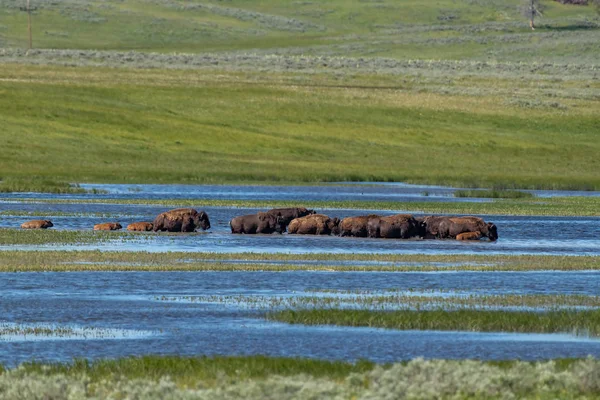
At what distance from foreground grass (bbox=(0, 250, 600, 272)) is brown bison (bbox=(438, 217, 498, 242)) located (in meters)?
3.96

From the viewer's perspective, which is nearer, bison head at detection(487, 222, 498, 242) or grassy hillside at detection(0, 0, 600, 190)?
bison head at detection(487, 222, 498, 242)

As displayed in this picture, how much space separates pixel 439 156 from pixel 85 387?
54.1 meters

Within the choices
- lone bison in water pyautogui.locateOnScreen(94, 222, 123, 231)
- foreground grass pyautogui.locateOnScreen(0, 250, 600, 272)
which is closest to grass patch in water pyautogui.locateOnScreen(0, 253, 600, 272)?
foreground grass pyautogui.locateOnScreen(0, 250, 600, 272)

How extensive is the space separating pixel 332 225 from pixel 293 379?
62.7ft

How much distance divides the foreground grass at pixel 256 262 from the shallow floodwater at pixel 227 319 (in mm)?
722

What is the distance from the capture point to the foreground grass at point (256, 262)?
23.9 metres

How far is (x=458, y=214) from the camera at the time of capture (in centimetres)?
3797

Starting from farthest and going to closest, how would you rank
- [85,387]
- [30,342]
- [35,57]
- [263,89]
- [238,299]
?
1. [35,57]
2. [263,89]
3. [238,299]
4. [30,342]
5. [85,387]

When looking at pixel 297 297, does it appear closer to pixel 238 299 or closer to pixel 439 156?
pixel 238 299

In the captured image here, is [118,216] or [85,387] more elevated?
[85,387]

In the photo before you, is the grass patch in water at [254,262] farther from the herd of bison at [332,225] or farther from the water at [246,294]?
the herd of bison at [332,225]

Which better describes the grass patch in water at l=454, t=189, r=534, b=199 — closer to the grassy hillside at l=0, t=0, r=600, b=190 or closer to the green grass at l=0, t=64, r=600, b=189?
the green grass at l=0, t=64, r=600, b=189

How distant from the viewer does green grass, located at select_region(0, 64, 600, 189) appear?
187 ft

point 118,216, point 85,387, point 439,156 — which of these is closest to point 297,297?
point 85,387
